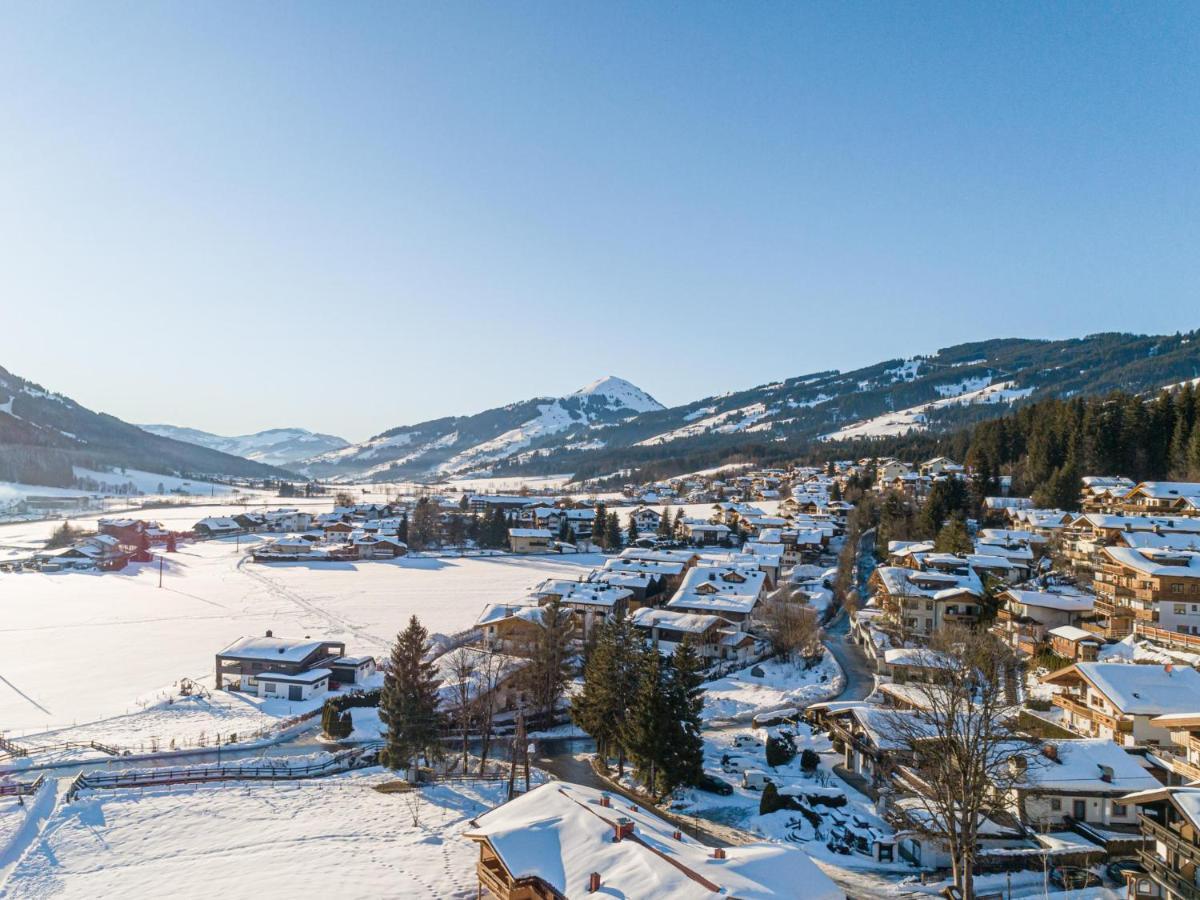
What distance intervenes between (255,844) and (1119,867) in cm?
2038

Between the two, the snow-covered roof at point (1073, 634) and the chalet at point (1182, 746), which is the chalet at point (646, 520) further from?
the chalet at point (1182, 746)

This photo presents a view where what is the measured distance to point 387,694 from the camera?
934 inches

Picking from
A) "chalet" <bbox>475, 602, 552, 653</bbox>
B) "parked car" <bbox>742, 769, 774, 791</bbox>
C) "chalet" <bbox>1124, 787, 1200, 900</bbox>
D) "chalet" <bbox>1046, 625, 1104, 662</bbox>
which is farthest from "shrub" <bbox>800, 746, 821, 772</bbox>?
"chalet" <bbox>475, 602, 552, 653</bbox>

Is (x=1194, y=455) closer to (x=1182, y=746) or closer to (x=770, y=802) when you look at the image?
(x=1182, y=746)

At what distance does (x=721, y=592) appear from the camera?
159 ft

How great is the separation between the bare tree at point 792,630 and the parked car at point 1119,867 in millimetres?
21696

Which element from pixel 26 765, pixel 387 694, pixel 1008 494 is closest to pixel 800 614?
pixel 387 694

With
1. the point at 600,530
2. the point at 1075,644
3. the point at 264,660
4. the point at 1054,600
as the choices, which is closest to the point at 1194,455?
the point at 1054,600

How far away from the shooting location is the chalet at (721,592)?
45.5 meters

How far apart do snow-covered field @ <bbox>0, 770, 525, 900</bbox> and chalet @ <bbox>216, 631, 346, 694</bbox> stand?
11887mm

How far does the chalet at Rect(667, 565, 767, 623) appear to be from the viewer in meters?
45.5

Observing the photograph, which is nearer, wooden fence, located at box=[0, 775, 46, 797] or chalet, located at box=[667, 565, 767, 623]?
wooden fence, located at box=[0, 775, 46, 797]

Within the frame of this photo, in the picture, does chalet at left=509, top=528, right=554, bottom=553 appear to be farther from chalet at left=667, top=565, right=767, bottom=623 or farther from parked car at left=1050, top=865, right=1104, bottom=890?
parked car at left=1050, top=865, right=1104, bottom=890

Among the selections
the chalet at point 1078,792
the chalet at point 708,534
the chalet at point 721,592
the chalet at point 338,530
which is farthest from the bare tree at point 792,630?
the chalet at point 338,530
